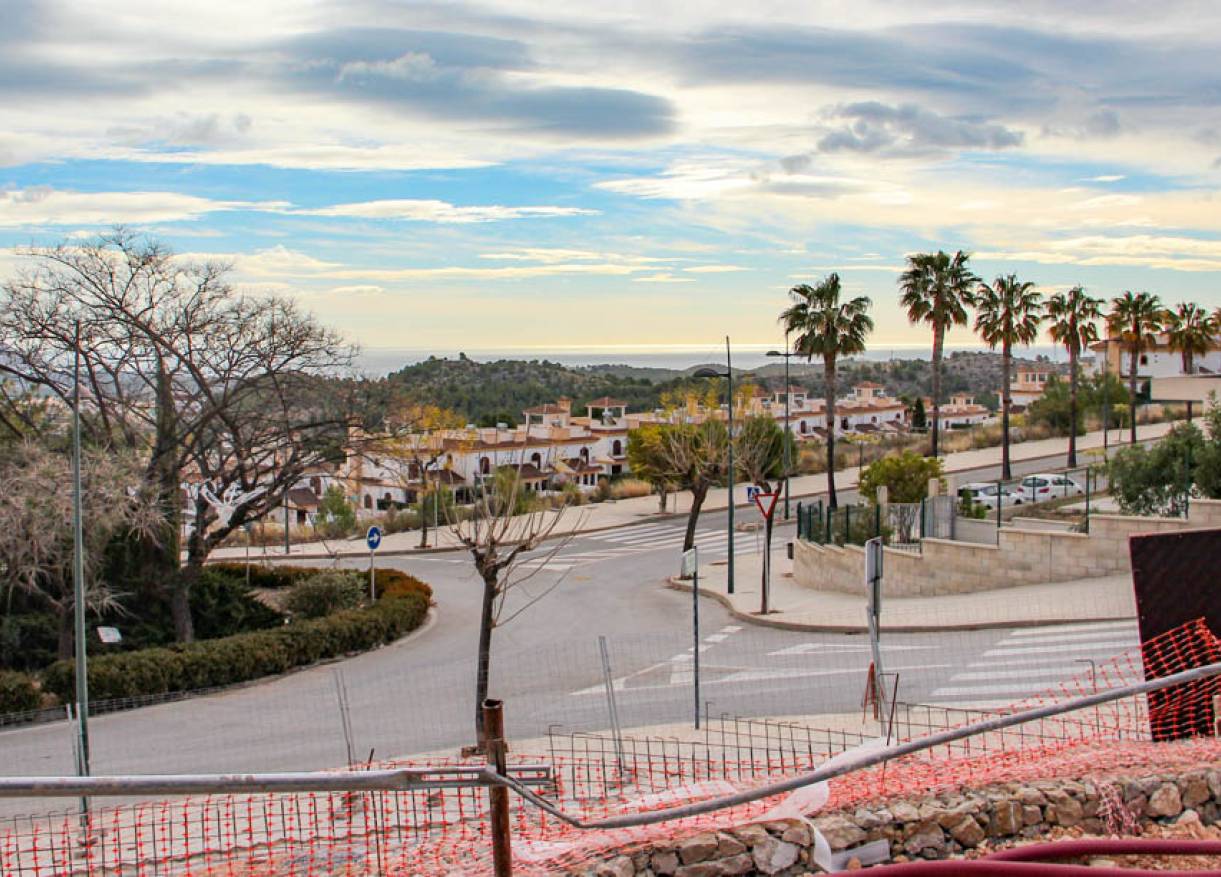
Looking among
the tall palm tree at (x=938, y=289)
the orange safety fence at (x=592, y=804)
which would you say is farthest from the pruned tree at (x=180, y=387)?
the tall palm tree at (x=938, y=289)

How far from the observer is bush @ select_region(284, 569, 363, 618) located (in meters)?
27.0

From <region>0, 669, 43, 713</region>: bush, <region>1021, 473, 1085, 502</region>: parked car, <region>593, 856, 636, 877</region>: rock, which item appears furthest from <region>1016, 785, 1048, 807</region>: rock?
<region>1021, 473, 1085, 502</region>: parked car

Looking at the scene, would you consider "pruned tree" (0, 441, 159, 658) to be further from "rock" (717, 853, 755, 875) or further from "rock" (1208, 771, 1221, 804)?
"rock" (1208, 771, 1221, 804)

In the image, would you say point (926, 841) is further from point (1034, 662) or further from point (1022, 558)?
point (1022, 558)

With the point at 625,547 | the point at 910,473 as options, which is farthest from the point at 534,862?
the point at 625,547

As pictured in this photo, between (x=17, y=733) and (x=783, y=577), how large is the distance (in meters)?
19.2

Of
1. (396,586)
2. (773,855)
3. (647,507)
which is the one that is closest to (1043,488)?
(647,507)

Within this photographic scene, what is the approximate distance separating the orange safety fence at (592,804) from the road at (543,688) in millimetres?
2215

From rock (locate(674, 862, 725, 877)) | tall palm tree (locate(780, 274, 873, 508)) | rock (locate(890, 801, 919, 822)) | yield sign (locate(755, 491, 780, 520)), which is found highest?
tall palm tree (locate(780, 274, 873, 508))

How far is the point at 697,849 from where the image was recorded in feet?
22.1

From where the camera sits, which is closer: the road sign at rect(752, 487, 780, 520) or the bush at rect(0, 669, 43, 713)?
the bush at rect(0, 669, 43, 713)

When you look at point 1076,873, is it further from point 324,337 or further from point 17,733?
point 324,337

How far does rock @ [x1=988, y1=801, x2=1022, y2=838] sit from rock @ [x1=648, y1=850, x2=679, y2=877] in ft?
6.71

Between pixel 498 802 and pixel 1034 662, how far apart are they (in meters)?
13.7
